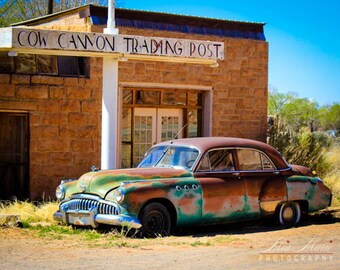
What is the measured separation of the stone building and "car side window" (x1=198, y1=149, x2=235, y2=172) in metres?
2.27

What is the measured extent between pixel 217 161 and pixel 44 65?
5446 mm

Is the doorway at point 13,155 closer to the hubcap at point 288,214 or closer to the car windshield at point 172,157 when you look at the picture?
the car windshield at point 172,157

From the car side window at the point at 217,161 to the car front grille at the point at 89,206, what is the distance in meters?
1.74

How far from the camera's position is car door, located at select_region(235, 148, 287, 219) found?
11566 mm

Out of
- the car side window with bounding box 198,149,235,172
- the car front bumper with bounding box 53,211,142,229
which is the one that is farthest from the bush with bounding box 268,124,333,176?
the car front bumper with bounding box 53,211,142,229

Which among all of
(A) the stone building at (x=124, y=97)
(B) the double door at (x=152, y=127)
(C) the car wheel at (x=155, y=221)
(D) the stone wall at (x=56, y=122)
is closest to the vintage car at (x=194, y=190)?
(C) the car wheel at (x=155, y=221)

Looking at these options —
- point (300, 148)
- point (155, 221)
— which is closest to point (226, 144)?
point (155, 221)

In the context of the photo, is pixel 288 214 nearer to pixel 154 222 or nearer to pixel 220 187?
pixel 220 187

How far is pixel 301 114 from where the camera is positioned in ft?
144

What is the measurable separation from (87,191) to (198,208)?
1764mm

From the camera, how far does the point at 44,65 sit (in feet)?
49.4

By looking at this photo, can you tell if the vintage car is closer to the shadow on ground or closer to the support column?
the shadow on ground

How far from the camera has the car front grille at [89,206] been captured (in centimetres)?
1020

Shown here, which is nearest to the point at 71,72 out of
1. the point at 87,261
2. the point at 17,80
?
the point at 17,80
